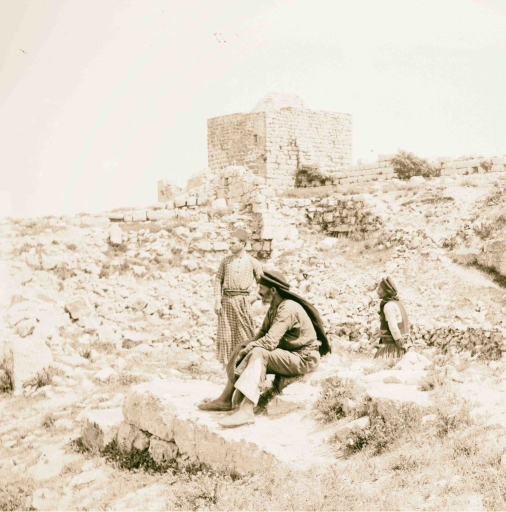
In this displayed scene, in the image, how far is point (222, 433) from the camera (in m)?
5.56

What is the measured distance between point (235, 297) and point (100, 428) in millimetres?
2400

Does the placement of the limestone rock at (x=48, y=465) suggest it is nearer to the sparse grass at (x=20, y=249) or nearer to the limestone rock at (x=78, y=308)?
the limestone rock at (x=78, y=308)

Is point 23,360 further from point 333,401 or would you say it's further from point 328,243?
point 328,243

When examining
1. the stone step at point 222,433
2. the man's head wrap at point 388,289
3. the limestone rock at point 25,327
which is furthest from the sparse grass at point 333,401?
the limestone rock at point 25,327

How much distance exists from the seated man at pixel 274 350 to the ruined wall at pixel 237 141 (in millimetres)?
14669

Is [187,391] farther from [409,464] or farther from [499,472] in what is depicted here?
[499,472]

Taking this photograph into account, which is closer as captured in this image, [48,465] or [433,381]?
[433,381]

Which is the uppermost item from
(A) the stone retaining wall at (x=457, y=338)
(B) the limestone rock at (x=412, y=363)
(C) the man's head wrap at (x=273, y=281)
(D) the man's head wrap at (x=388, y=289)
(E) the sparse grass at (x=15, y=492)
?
(C) the man's head wrap at (x=273, y=281)

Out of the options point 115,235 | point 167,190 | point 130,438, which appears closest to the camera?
point 130,438

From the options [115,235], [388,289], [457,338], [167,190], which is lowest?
[457,338]

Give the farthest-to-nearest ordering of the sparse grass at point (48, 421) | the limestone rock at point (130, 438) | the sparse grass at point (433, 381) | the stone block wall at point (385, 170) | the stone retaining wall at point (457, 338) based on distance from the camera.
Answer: the stone block wall at point (385, 170) < the stone retaining wall at point (457, 338) < the sparse grass at point (48, 421) < the limestone rock at point (130, 438) < the sparse grass at point (433, 381)

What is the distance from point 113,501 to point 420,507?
2.82 meters

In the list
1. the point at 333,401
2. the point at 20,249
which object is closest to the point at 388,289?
the point at 333,401

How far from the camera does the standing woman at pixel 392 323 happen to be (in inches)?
301
